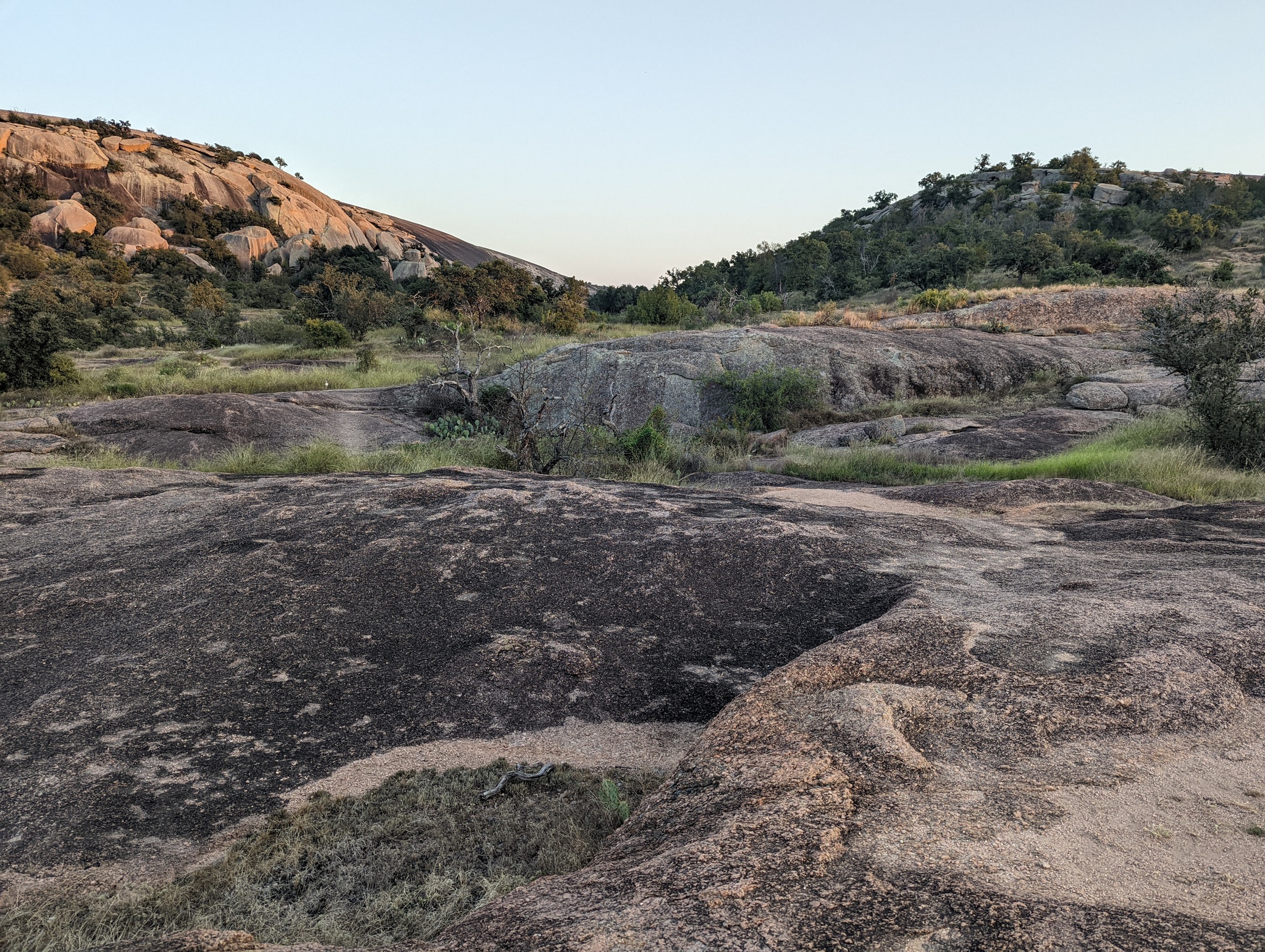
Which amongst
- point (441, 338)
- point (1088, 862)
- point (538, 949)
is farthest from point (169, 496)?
point (441, 338)

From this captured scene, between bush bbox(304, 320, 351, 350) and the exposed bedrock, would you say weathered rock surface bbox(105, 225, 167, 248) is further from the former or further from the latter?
the exposed bedrock

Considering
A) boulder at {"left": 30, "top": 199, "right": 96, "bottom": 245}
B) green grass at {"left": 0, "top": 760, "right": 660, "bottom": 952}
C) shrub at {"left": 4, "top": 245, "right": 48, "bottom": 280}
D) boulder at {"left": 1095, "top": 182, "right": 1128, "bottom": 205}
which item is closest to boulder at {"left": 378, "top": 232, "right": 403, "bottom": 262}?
boulder at {"left": 30, "top": 199, "right": 96, "bottom": 245}

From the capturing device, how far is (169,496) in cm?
500

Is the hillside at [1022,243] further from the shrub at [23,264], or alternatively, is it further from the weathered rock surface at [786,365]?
the shrub at [23,264]

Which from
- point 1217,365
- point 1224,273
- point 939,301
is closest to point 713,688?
point 1217,365

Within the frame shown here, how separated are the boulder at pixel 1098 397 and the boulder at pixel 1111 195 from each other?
37.4m

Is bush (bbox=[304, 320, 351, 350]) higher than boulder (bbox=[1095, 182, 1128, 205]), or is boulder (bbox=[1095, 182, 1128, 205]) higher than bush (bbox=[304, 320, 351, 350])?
boulder (bbox=[1095, 182, 1128, 205])

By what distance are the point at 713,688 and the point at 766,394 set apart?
10937 mm

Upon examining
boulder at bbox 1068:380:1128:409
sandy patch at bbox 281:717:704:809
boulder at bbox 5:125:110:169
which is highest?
boulder at bbox 5:125:110:169

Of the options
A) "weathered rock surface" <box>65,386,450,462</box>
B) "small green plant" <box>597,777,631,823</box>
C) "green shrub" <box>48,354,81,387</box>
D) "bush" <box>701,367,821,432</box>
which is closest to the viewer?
"small green plant" <box>597,777,631,823</box>

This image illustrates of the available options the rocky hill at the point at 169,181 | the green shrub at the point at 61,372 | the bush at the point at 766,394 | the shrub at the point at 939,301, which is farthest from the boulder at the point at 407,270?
the bush at the point at 766,394

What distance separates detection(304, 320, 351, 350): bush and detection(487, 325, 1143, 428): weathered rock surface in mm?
9435

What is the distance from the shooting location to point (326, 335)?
21.8 meters

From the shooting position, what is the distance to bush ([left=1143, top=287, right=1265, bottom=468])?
310 inches
